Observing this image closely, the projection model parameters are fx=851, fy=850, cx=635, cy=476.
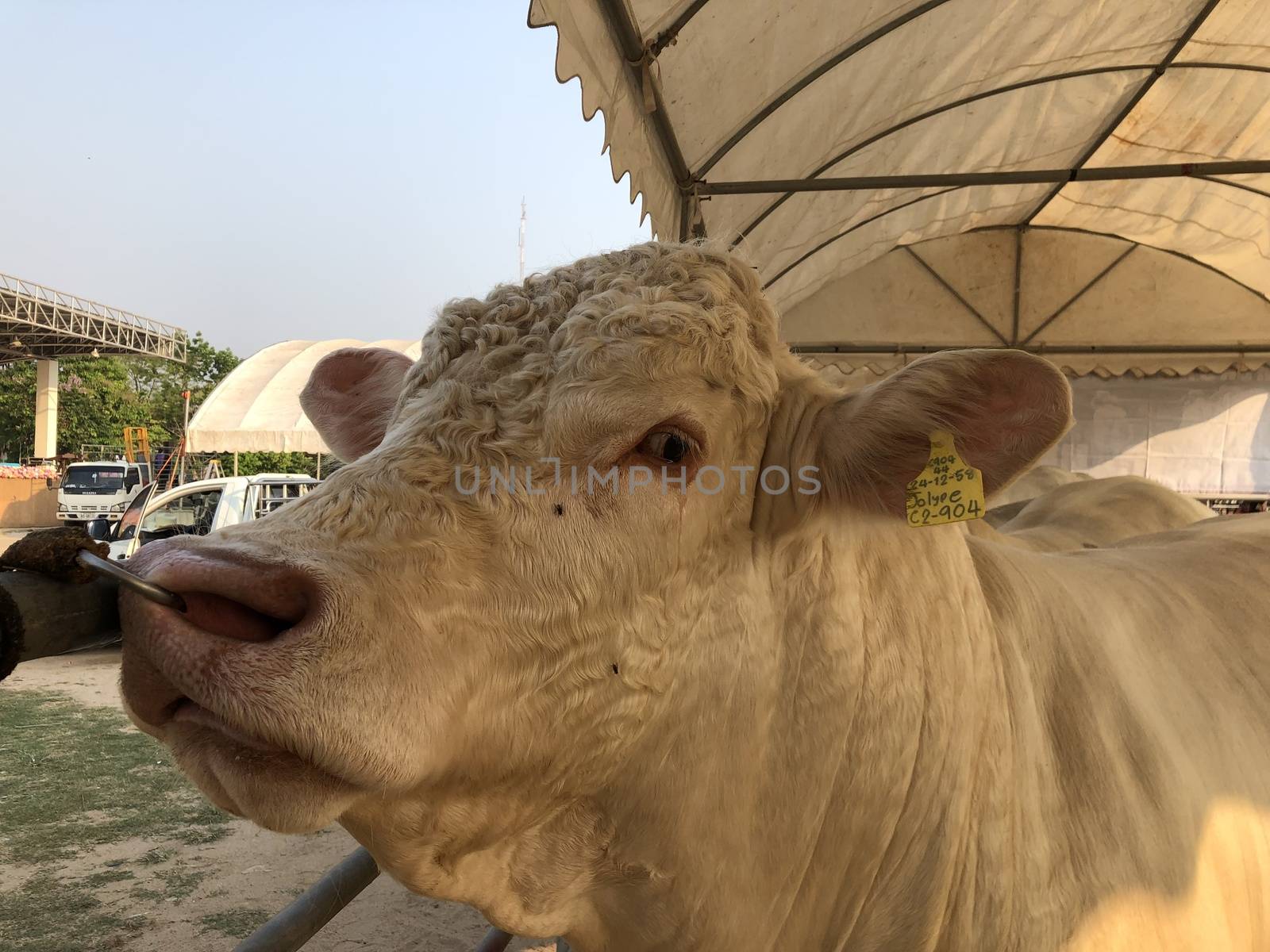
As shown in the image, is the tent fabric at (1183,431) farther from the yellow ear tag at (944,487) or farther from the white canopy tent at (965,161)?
the yellow ear tag at (944,487)

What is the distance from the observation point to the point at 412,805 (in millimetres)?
1161

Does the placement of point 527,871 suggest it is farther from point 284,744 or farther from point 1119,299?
point 1119,299

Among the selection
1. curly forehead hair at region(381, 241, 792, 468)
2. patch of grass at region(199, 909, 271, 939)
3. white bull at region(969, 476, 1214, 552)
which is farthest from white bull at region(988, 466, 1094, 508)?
curly forehead hair at region(381, 241, 792, 468)

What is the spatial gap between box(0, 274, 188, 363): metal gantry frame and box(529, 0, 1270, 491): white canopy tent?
3724 centimetres

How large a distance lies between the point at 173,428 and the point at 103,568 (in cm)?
5016

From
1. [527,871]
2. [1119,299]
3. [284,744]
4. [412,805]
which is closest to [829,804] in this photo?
[527,871]

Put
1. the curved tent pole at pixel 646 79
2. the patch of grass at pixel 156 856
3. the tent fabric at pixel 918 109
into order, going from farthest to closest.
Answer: the patch of grass at pixel 156 856, the tent fabric at pixel 918 109, the curved tent pole at pixel 646 79

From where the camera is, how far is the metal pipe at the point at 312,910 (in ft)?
5.57

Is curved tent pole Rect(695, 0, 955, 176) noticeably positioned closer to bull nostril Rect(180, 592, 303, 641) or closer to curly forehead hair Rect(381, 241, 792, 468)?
curly forehead hair Rect(381, 241, 792, 468)

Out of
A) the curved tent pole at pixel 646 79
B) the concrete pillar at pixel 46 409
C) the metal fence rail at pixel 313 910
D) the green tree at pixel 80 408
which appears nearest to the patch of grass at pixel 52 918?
the metal fence rail at pixel 313 910

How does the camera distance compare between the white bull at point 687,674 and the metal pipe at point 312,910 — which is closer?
the white bull at point 687,674

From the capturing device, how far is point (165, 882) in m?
4.55

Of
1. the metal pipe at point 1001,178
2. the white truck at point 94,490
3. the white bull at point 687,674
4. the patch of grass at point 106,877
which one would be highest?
the metal pipe at point 1001,178

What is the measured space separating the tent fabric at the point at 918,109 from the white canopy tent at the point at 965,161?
2cm
